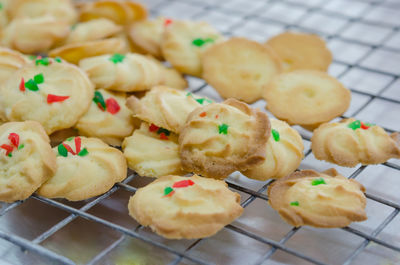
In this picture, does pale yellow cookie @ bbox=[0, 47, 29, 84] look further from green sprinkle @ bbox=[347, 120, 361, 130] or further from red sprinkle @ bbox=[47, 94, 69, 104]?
green sprinkle @ bbox=[347, 120, 361, 130]

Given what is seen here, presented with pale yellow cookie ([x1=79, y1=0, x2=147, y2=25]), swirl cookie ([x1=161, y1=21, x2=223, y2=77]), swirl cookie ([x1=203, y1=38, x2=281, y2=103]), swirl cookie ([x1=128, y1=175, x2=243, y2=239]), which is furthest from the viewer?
pale yellow cookie ([x1=79, y1=0, x2=147, y2=25])

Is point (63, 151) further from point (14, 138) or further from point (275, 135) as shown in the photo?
point (275, 135)

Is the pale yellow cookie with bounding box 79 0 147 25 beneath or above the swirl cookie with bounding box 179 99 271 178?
above

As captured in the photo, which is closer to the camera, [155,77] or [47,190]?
[47,190]

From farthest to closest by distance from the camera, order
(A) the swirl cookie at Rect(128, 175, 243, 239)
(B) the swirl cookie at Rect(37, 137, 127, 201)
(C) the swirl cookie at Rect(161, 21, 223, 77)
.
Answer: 1. (C) the swirl cookie at Rect(161, 21, 223, 77)
2. (B) the swirl cookie at Rect(37, 137, 127, 201)
3. (A) the swirl cookie at Rect(128, 175, 243, 239)

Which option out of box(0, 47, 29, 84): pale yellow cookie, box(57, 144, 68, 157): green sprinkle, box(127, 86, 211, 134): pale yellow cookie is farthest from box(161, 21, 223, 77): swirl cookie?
box(57, 144, 68, 157): green sprinkle

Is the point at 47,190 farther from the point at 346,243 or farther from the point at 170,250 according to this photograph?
the point at 346,243

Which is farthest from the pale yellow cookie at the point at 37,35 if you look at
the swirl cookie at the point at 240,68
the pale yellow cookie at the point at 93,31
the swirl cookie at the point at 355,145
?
the swirl cookie at the point at 355,145

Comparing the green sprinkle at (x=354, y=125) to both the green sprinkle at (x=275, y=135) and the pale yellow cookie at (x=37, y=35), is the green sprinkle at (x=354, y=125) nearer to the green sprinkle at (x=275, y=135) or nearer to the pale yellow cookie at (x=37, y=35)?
the green sprinkle at (x=275, y=135)

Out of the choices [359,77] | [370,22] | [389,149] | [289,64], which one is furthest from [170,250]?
[370,22]
